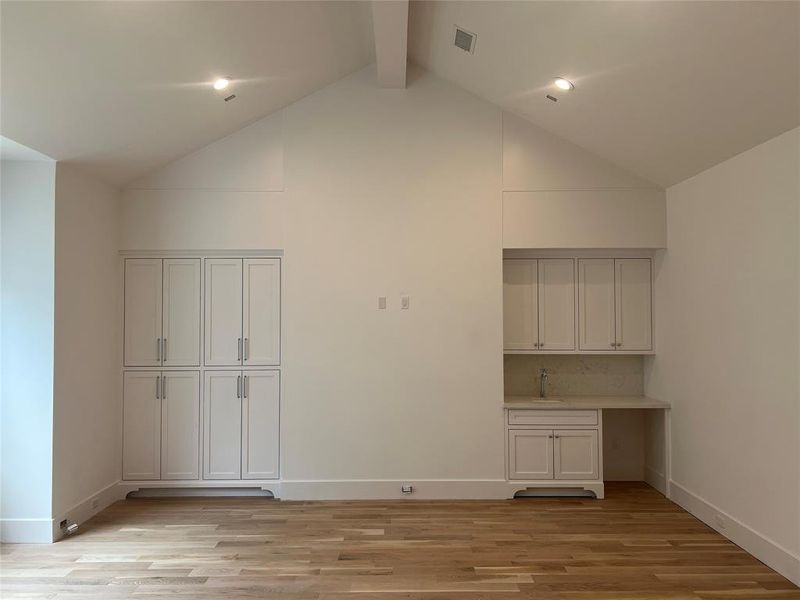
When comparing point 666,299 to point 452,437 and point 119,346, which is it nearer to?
point 452,437

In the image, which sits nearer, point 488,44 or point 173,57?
point 173,57

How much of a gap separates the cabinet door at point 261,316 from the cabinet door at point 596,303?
9.16 feet

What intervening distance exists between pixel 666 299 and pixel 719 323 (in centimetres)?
85

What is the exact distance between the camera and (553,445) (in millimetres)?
4715

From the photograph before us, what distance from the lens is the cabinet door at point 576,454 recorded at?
15.4ft

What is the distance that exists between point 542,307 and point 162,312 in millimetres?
3462

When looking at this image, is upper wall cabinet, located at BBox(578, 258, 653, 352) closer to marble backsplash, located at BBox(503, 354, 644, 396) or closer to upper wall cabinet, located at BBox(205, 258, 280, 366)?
marble backsplash, located at BBox(503, 354, 644, 396)

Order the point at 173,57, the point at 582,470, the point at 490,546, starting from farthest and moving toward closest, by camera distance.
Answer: the point at 582,470 → the point at 490,546 → the point at 173,57

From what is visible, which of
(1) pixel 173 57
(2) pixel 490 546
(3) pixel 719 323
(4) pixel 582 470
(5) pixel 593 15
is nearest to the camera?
(5) pixel 593 15

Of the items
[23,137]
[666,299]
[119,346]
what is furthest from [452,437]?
[23,137]

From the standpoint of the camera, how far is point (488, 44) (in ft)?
12.7

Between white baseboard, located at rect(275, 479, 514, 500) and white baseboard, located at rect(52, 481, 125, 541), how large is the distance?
4.67 ft

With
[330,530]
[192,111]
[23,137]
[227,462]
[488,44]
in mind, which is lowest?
[330,530]

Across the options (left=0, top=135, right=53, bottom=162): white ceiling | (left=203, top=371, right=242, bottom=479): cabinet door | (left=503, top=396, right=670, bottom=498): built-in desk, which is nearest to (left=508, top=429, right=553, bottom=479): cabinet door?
(left=503, top=396, right=670, bottom=498): built-in desk
